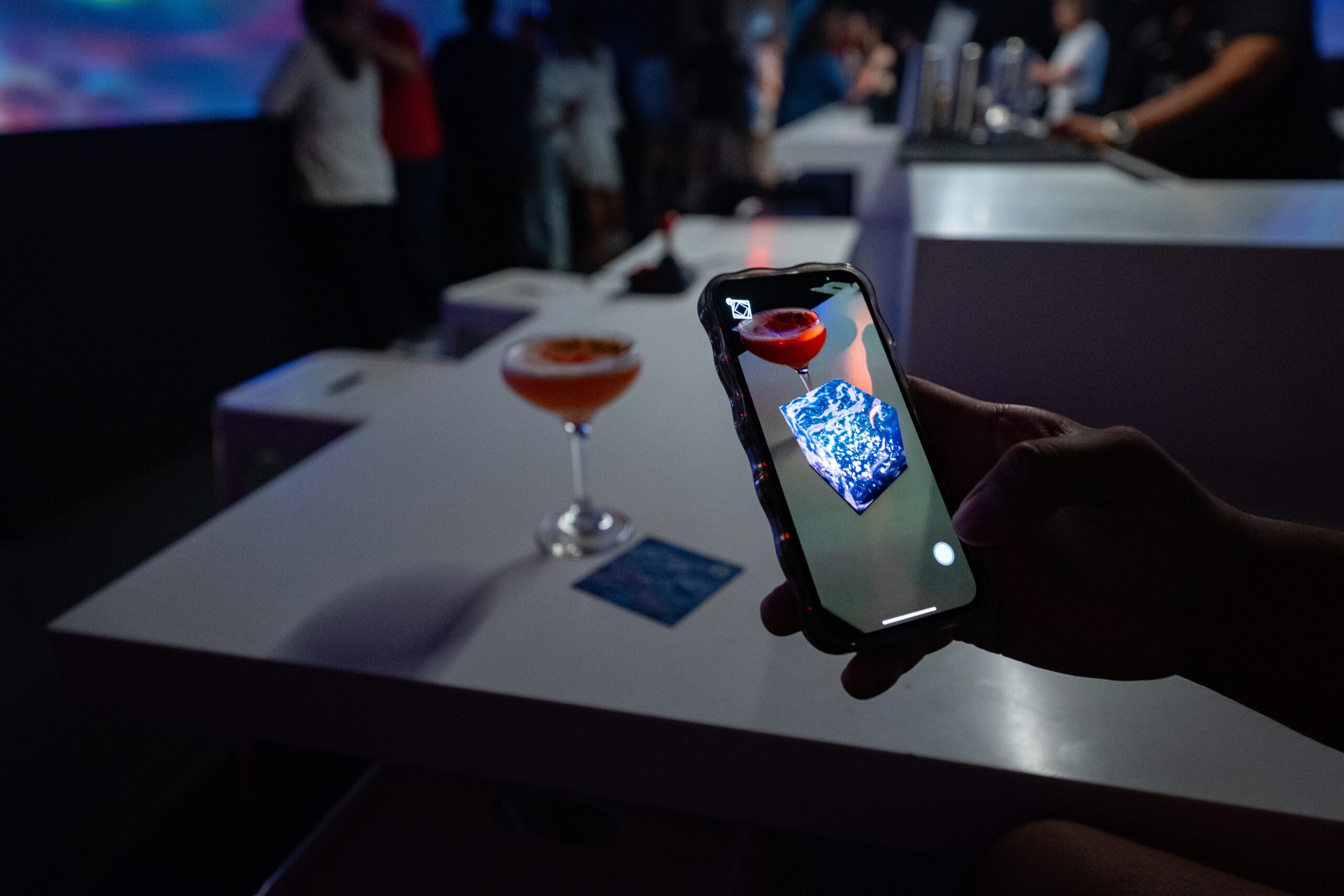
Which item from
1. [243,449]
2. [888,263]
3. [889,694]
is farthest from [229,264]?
[889,694]

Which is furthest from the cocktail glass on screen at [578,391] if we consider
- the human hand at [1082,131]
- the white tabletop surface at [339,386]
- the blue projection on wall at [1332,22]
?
the blue projection on wall at [1332,22]

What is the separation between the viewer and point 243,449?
147cm

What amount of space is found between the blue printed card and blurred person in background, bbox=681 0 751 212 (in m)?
3.63

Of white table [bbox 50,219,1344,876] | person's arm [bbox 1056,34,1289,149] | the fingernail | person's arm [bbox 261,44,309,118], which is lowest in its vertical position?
white table [bbox 50,219,1344,876]

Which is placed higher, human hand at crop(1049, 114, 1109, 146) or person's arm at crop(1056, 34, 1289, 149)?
person's arm at crop(1056, 34, 1289, 149)

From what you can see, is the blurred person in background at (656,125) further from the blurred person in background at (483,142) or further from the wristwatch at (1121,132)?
the wristwatch at (1121,132)

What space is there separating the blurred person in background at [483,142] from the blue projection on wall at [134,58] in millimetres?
748

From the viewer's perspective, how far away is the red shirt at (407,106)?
9.61 feet

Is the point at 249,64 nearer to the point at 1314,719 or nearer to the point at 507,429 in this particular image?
the point at 507,429

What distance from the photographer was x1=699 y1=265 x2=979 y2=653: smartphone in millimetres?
387

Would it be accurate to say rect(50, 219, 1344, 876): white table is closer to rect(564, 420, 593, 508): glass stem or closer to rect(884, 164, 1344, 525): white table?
rect(564, 420, 593, 508): glass stem

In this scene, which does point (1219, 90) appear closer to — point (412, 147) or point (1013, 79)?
point (1013, 79)

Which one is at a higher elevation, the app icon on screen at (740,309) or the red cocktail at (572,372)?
the app icon on screen at (740,309)

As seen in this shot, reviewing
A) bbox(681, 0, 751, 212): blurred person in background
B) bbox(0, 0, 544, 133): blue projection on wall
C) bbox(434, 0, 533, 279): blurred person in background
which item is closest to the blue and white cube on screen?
bbox(0, 0, 544, 133): blue projection on wall
